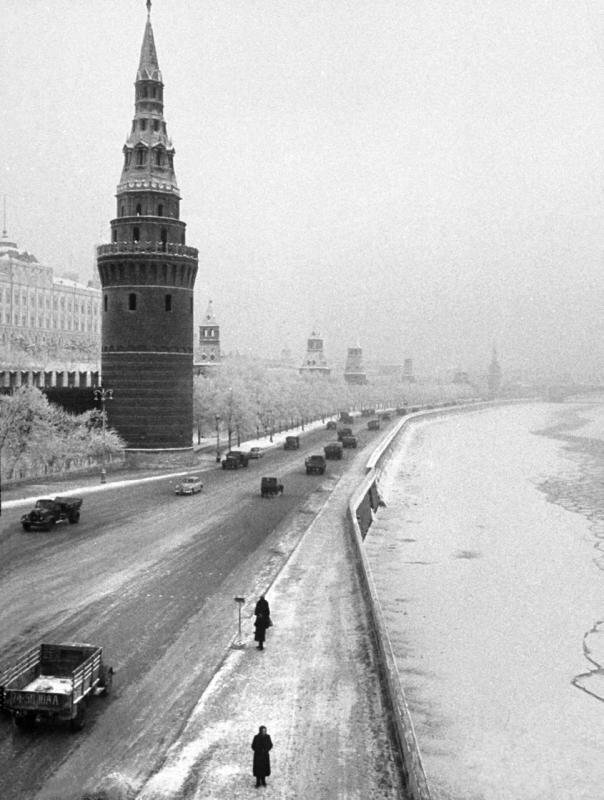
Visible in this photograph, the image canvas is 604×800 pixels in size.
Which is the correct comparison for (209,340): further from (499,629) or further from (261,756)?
(261,756)

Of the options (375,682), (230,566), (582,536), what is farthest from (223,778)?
(582,536)

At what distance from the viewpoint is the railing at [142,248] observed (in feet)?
183

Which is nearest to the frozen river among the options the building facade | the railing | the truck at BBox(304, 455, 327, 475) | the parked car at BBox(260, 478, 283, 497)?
the truck at BBox(304, 455, 327, 475)

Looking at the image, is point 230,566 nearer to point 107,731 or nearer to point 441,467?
point 107,731

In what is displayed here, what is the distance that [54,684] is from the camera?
16.7 meters

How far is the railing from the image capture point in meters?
55.7

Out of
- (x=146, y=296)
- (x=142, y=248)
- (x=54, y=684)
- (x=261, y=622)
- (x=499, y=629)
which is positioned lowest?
(x=499, y=629)

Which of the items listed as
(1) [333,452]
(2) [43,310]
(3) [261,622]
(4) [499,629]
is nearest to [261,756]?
(3) [261,622]

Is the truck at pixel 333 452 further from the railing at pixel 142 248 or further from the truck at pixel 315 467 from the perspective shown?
the railing at pixel 142 248

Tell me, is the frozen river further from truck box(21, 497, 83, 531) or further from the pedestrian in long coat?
truck box(21, 497, 83, 531)

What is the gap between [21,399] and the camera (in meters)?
49.6

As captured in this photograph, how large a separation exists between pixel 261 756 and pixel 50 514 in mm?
22445

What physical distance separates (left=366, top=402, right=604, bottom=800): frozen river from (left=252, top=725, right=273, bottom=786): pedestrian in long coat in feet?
15.5

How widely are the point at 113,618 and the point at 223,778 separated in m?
9.38
